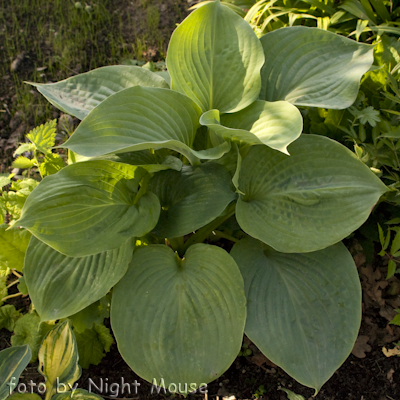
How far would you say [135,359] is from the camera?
1.20 meters

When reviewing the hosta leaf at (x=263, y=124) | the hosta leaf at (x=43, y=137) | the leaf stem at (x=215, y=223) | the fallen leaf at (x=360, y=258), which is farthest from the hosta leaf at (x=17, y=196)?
the fallen leaf at (x=360, y=258)

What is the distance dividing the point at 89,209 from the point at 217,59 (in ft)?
2.46

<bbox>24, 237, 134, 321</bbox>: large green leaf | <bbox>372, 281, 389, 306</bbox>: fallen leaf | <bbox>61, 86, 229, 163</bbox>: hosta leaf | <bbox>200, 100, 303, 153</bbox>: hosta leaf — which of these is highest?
<bbox>61, 86, 229, 163</bbox>: hosta leaf

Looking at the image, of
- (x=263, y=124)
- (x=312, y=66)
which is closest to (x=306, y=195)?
(x=263, y=124)

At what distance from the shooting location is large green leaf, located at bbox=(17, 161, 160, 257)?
1132mm

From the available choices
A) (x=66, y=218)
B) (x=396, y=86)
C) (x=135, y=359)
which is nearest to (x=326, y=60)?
(x=396, y=86)

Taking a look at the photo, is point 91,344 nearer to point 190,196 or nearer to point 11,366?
point 11,366

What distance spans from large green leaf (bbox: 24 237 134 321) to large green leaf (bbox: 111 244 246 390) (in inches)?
2.4

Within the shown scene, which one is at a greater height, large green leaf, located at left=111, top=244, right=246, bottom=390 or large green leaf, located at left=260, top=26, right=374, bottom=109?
large green leaf, located at left=260, top=26, right=374, bottom=109

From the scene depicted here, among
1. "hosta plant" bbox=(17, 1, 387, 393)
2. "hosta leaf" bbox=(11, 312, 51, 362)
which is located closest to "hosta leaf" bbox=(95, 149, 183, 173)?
"hosta plant" bbox=(17, 1, 387, 393)

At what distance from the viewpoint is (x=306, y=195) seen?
1299 mm

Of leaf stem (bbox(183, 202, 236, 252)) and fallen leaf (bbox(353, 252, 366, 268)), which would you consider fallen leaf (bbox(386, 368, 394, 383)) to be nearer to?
fallen leaf (bbox(353, 252, 366, 268))

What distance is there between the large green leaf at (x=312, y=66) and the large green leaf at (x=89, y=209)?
2.19 ft

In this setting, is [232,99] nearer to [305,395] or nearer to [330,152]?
[330,152]
